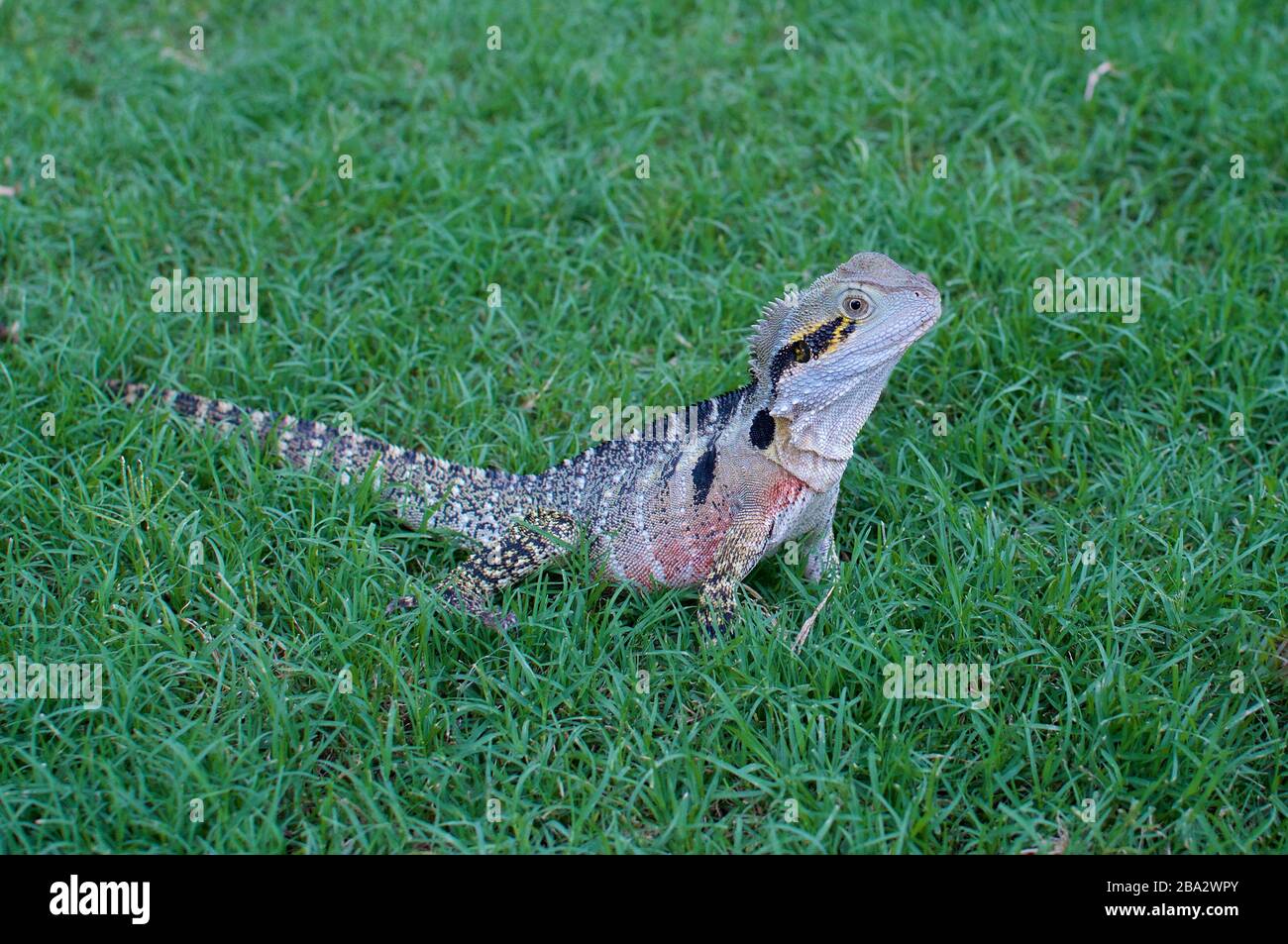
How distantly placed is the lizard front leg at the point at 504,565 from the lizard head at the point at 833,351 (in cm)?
94

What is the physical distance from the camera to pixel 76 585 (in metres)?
4.91

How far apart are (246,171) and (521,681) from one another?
3904 mm

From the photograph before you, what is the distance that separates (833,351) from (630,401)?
1499 millimetres

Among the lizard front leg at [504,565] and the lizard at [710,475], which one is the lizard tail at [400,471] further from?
the lizard front leg at [504,565]

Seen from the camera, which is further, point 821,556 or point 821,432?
point 821,556

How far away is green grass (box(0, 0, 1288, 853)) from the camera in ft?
14.1

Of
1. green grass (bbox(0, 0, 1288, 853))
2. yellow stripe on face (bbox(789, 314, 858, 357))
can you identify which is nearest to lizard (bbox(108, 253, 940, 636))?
yellow stripe on face (bbox(789, 314, 858, 357))

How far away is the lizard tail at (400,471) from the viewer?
5.28m

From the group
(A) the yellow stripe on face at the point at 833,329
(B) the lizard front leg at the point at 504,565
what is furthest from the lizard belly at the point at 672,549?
(A) the yellow stripe on face at the point at 833,329

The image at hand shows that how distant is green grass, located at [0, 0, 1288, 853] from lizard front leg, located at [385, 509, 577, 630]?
0.09m

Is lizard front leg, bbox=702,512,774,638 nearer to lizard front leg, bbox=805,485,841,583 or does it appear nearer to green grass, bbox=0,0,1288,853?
green grass, bbox=0,0,1288,853

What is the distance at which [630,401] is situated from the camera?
5.90m

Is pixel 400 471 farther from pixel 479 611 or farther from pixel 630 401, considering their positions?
pixel 630 401

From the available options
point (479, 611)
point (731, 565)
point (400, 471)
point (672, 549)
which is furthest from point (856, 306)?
point (400, 471)
